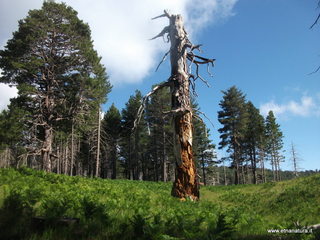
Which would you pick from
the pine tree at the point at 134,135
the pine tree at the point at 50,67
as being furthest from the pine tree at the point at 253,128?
the pine tree at the point at 50,67

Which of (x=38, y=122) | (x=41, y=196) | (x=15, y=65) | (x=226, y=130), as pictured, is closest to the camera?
(x=41, y=196)

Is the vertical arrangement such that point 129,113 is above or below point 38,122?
above

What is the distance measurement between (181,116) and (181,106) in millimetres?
311

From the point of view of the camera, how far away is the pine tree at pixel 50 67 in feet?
60.8

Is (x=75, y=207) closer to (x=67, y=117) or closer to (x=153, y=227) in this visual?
(x=153, y=227)

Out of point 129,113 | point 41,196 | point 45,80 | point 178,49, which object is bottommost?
point 41,196

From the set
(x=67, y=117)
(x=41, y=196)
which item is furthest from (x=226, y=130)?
(x=41, y=196)

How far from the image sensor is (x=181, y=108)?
7828 millimetres

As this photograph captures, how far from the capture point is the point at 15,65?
17.5 m

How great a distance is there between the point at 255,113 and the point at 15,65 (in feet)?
132

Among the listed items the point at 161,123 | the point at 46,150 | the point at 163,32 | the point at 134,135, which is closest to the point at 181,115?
the point at 163,32

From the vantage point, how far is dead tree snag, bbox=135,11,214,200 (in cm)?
755

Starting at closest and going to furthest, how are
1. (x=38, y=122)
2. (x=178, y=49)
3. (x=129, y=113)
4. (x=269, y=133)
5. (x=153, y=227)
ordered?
(x=153, y=227), (x=178, y=49), (x=38, y=122), (x=129, y=113), (x=269, y=133)

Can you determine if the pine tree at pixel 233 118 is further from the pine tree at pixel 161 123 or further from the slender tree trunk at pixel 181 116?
the slender tree trunk at pixel 181 116
